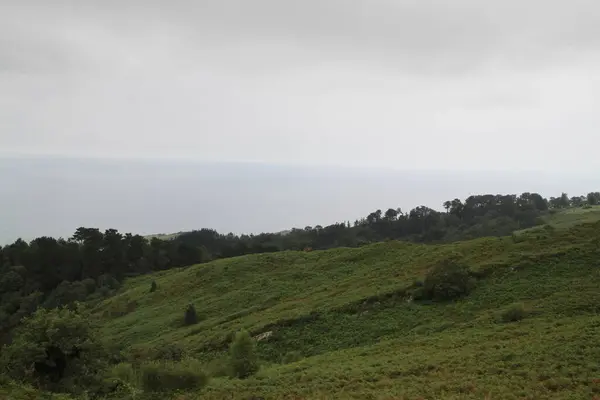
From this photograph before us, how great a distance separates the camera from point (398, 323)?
94.4 feet

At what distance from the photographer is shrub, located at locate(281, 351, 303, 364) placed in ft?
88.4

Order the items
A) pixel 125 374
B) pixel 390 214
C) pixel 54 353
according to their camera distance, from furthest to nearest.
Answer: pixel 390 214 < pixel 125 374 < pixel 54 353

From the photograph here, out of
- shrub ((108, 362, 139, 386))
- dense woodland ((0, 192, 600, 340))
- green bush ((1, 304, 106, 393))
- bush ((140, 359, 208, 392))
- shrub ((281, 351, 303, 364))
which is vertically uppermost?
green bush ((1, 304, 106, 393))

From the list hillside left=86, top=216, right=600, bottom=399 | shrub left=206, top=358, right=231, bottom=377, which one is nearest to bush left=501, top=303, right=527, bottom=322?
hillside left=86, top=216, right=600, bottom=399

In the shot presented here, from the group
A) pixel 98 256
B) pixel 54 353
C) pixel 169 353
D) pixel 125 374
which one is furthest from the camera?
pixel 98 256

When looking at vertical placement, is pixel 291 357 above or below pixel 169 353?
above

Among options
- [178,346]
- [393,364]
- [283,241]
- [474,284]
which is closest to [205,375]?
[393,364]

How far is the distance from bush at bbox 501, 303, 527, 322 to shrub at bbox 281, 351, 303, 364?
38.8ft

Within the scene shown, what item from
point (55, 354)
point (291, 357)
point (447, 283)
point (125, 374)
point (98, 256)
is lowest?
point (98, 256)

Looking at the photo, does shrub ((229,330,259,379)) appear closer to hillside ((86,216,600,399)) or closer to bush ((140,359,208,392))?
hillside ((86,216,600,399))

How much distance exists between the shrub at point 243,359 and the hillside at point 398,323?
78 cm

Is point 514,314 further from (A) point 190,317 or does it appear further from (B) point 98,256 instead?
(B) point 98,256

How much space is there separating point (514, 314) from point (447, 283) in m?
6.33

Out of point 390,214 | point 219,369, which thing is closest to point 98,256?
point 219,369
